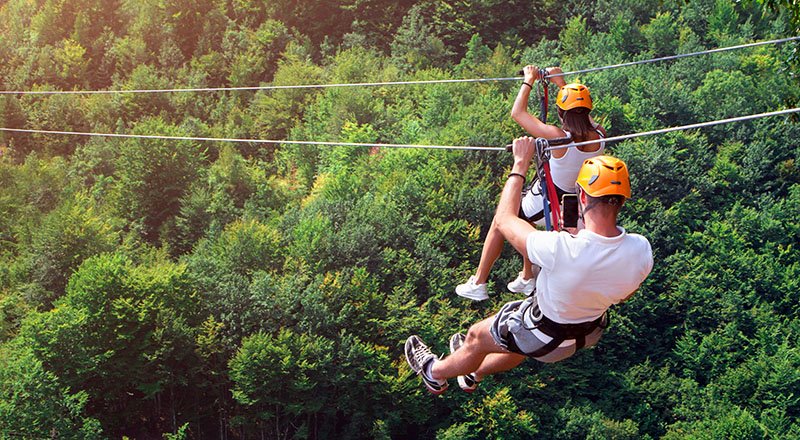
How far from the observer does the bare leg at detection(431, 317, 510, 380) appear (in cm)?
744

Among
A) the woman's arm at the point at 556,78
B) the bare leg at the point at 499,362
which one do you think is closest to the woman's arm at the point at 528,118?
the woman's arm at the point at 556,78

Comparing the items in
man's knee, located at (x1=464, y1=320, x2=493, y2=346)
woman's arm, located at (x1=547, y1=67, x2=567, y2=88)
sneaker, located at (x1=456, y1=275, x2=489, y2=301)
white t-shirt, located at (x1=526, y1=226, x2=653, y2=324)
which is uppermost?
woman's arm, located at (x1=547, y1=67, x2=567, y2=88)

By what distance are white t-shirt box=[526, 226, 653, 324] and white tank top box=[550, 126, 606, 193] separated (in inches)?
62.2

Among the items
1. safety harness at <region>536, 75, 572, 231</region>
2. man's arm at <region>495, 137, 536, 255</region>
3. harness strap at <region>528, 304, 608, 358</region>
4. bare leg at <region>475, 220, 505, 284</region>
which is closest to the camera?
man's arm at <region>495, 137, 536, 255</region>

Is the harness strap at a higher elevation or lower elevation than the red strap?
lower

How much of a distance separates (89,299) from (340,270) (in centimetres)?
766

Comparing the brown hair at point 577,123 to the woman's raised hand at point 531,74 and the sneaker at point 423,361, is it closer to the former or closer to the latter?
the woman's raised hand at point 531,74

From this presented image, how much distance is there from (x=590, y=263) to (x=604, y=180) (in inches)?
20.4

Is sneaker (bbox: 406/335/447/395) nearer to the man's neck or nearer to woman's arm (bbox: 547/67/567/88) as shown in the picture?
woman's arm (bbox: 547/67/567/88)

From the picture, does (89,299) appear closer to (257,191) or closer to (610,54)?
(257,191)

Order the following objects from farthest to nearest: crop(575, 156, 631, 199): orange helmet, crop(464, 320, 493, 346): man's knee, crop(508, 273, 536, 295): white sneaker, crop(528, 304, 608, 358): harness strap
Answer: crop(508, 273, 536, 295): white sneaker, crop(464, 320, 493, 346): man's knee, crop(528, 304, 608, 358): harness strap, crop(575, 156, 631, 199): orange helmet

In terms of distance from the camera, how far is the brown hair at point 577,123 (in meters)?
7.50

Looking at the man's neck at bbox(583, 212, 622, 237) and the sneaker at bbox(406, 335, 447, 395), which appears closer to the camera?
the man's neck at bbox(583, 212, 622, 237)

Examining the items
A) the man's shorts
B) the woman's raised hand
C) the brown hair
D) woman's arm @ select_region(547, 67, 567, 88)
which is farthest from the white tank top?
the man's shorts
